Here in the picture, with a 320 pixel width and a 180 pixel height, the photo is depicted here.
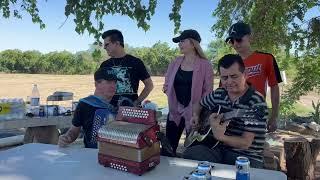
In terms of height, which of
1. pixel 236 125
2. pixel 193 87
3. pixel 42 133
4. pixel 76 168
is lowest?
pixel 42 133

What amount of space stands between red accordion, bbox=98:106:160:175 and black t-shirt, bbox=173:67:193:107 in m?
1.34

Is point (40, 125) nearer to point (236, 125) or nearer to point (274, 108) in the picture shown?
point (274, 108)

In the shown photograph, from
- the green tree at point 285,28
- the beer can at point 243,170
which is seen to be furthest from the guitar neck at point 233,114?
the green tree at point 285,28

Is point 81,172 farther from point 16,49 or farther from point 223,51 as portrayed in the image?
point 16,49

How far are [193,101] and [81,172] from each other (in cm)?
161

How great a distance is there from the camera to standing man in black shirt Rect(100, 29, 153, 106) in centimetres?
388

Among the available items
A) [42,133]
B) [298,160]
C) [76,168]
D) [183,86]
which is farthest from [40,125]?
[298,160]

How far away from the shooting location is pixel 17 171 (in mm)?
2346

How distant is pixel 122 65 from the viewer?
155 inches

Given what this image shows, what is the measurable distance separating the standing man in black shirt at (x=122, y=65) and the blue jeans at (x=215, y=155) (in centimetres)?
120

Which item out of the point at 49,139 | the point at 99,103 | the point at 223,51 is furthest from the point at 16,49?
the point at 99,103

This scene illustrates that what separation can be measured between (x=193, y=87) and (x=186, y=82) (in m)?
0.09

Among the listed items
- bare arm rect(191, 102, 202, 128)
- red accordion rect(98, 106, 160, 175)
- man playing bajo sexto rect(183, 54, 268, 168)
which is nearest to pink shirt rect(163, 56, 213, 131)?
bare arm rect(191, 102, 202, 128)

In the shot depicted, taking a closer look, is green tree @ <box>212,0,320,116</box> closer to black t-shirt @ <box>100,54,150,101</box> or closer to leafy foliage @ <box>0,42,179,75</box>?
black t-shirt @ <box>100,54,150,101</box>
